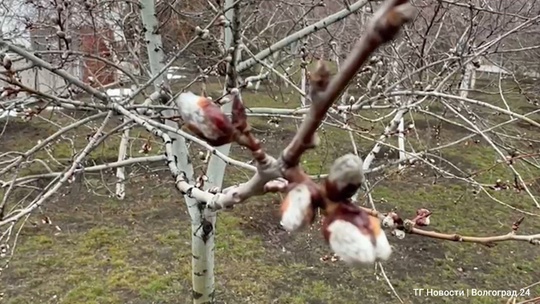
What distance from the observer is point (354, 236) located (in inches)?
17.6

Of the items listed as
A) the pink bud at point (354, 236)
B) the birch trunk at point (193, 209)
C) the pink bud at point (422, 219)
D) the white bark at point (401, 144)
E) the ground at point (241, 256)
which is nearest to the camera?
the pink bud at point (354, 236)

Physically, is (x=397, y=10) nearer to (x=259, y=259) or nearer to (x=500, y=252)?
(x=259, y=259)

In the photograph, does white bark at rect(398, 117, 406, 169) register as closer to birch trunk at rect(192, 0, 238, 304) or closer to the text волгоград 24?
birch trunk at rect(192, 0, 238, 304)

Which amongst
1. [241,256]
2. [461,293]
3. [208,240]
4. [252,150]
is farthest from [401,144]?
[252,150]

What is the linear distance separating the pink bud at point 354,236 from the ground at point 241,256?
2.61 metres

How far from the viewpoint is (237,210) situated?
17.6ft

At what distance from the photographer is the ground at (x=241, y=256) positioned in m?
3.86

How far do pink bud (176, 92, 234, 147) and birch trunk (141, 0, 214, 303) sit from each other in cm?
194

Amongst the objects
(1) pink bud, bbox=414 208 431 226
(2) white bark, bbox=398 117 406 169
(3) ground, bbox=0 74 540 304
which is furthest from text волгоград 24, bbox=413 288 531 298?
(1) pink bud, bbox=414 208 431 226

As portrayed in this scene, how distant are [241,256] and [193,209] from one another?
1913mm

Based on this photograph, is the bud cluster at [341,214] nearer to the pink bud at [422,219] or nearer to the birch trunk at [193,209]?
the pink bud at [422,219]

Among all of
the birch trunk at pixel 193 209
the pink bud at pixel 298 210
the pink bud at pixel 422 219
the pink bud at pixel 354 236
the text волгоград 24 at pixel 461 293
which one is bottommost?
the pink bud at pixel 354 236

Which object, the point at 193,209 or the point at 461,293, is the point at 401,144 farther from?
the point at 193,209

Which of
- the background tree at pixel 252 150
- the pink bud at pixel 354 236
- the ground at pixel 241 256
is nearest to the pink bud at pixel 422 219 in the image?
the background tree at pixel 252 150
